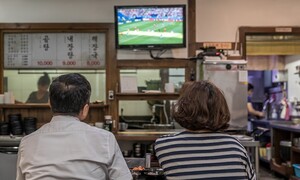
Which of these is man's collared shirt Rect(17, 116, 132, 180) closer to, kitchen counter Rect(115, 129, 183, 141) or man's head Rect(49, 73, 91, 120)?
man's head Rect(49, 73, 91, 120)

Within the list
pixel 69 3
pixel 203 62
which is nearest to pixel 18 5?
pixel 69 3

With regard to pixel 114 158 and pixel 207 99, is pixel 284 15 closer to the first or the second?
pixel 207 99

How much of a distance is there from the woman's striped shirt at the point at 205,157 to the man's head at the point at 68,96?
0.46 m

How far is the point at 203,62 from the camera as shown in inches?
196

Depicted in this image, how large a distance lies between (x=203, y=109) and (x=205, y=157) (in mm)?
222

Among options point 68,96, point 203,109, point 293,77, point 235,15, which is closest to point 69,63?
point 235,15

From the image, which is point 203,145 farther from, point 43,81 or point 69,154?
point 43,81

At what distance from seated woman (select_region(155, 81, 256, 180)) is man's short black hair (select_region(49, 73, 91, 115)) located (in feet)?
1.42

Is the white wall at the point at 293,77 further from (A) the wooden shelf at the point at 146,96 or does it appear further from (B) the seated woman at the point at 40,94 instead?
(B) the seated woman at the point at 40,94

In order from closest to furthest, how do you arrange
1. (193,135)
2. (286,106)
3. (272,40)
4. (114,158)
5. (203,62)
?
(114,158), (193,135), (203,62), (272,40), (286,106)

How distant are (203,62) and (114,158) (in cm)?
356

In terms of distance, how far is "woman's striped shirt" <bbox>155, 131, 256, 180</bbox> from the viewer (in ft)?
5.41

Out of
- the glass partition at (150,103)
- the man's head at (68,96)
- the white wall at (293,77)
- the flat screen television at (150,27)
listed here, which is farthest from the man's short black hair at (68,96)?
the white wall at (293,77)

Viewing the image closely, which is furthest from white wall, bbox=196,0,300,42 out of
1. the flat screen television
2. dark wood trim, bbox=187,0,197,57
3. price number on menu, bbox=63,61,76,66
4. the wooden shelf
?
price number on menu, bbox=63,61,76,66
